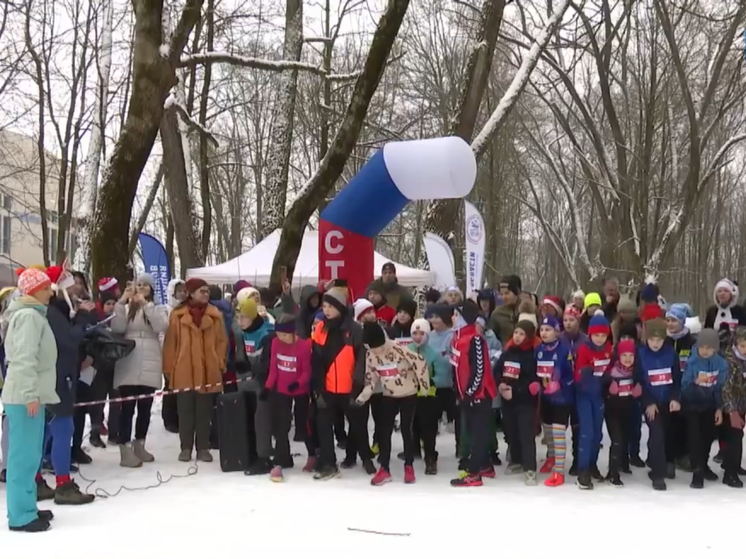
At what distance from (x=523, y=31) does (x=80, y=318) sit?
12.9 meters

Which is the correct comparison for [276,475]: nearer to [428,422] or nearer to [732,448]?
[428,422]

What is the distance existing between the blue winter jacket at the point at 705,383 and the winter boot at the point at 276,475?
12.1 ft

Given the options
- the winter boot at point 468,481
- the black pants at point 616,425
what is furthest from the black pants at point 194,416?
the black pants at point 616,425

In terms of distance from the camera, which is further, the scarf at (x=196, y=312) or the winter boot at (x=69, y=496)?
the scarf at (x=196, y=312)

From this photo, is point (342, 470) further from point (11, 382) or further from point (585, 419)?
point (11, 382)

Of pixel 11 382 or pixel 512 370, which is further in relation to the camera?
pixel 512 370

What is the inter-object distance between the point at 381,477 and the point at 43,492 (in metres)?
2.79

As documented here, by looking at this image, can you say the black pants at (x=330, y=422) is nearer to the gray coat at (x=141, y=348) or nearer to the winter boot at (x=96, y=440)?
the gray coat at (x=141, y=348)

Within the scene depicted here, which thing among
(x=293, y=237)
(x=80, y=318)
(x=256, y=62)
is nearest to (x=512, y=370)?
(x=80, y=318)

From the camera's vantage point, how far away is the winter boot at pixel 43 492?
6030 millimetres

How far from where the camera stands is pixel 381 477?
6766mm

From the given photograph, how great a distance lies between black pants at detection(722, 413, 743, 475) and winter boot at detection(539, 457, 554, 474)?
156 cm

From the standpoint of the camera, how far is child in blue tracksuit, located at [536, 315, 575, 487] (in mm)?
6855

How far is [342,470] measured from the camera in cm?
726
